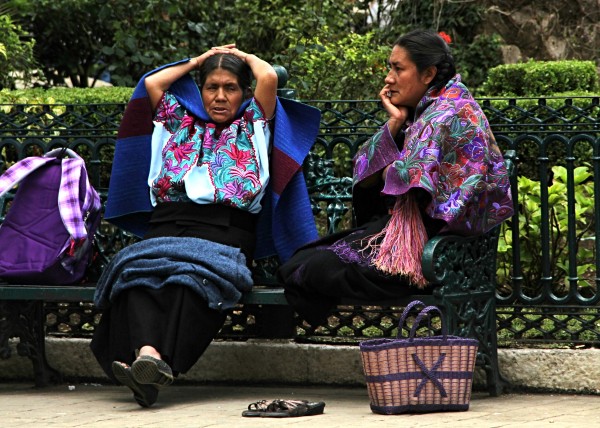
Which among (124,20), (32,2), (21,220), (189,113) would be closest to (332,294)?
(189,113)

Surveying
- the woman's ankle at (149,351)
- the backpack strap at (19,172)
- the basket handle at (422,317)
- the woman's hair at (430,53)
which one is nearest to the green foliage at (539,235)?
the woman's hair at (430,53)

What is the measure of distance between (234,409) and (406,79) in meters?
1.62

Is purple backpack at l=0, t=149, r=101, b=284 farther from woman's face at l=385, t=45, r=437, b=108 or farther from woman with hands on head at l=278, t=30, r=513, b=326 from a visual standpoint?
woman's face at l=385, t=45, r=437, b=108

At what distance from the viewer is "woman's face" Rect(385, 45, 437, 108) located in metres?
5.73

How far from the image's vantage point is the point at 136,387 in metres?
5.47

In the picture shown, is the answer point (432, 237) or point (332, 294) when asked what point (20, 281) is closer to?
point (332, 294)

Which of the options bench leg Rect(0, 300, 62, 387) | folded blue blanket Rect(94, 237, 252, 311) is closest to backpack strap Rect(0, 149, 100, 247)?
folded blue blanket Rect(94, 237, 252, 311)

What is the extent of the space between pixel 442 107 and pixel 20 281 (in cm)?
217

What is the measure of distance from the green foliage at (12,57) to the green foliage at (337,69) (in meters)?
2.28

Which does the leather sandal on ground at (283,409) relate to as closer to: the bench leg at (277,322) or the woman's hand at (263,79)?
the bench leg at (277,322)

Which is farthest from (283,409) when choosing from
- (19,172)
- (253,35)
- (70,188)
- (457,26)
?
(457,26)

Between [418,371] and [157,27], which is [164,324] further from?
[157,27]

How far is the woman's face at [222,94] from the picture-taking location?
6.14 m

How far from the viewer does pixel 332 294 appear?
5531 mm
